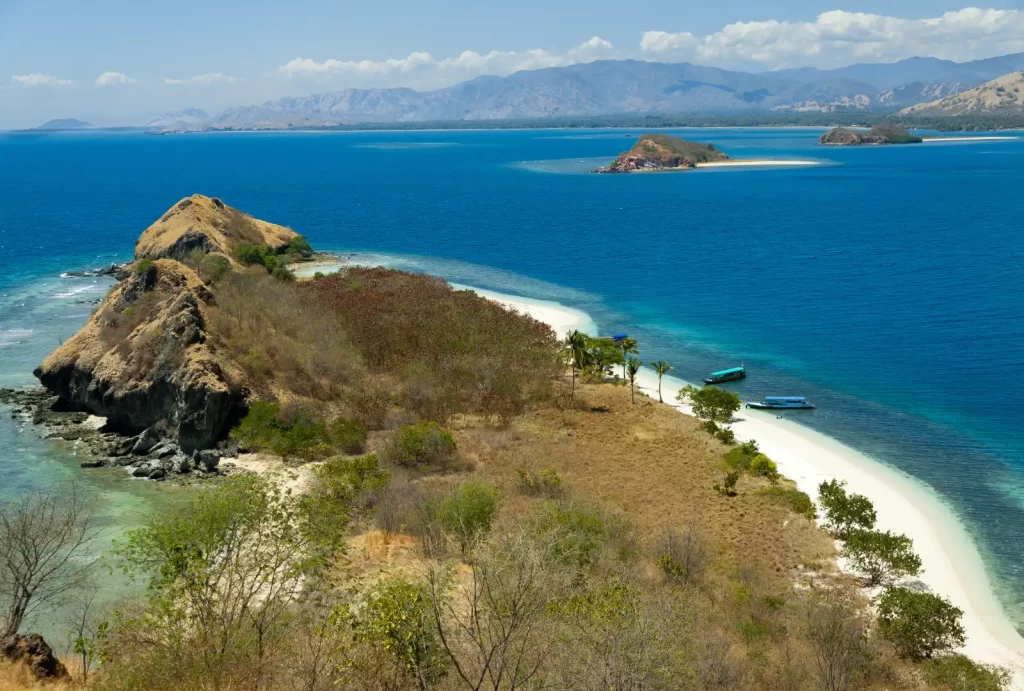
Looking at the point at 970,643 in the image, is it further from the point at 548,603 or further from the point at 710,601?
the point at 548,603

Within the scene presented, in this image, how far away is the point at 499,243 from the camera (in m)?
127

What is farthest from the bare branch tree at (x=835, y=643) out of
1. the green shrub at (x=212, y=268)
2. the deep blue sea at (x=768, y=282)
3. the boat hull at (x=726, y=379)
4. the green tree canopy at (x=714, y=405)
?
the green shrub at (x=212, y=268)

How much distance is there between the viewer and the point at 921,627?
1112 inches

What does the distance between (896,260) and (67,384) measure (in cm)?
9945

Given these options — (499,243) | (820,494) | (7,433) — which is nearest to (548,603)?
(820,494)

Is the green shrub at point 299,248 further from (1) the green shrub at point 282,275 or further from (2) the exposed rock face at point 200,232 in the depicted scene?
(1) the green shrub at point 282,275

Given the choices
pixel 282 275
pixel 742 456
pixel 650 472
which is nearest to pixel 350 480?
pixel 650 472

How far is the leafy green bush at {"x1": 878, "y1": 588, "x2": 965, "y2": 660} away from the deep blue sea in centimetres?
701

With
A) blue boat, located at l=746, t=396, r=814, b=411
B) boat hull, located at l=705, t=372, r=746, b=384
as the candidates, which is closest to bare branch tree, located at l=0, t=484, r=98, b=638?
blue boat, located at l=746, t=396, r=814, b=411

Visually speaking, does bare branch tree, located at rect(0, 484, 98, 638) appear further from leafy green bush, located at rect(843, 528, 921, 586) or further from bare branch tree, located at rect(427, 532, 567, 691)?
leafy green bush, located at rect(843, 528, 921, 586)

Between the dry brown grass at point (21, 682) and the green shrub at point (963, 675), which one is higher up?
the dry brown grass at point (21, 682)

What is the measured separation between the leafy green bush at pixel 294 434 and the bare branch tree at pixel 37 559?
9718 millimetres

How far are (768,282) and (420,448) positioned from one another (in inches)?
2586

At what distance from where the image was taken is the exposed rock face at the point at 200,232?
292ft
